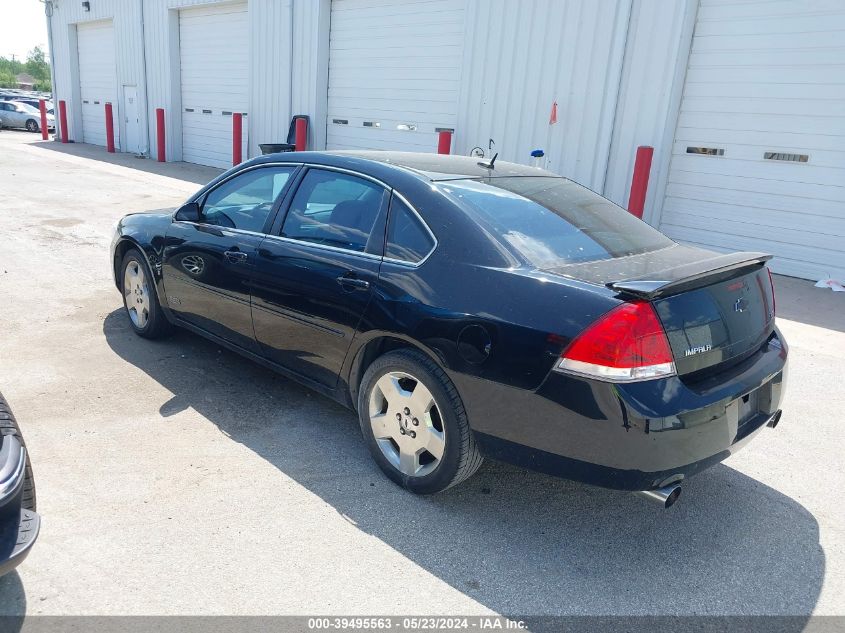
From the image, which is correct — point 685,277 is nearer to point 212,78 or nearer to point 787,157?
point 787,157

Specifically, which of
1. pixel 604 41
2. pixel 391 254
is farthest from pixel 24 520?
pixel 604 41

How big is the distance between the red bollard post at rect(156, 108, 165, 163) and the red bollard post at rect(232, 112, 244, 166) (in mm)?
3815

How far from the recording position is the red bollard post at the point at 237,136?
16047mm

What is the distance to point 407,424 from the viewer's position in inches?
125

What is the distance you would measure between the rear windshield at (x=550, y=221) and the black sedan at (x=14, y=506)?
6.67ft

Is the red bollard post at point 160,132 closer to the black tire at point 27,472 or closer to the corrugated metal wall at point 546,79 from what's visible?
the corrugated metal wall at point 546,79

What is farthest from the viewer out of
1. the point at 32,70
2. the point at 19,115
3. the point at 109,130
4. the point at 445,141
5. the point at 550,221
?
the point at 32,70

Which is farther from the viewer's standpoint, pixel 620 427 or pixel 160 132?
pixel 160 132

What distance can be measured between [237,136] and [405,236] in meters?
14.3

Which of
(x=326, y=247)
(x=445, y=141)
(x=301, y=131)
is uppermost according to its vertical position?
(x=445, y=141)

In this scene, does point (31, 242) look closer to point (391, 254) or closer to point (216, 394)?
point (216, 394)

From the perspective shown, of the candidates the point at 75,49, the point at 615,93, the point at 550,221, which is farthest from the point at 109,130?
the point at 550,221

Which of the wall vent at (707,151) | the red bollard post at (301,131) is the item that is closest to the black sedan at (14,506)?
the wall vent at (707,151)

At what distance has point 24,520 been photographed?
2.23 m
